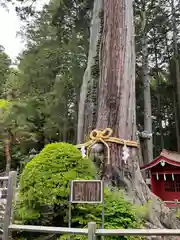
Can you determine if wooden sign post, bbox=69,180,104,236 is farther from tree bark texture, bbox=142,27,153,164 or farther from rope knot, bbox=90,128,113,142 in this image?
tree bark texture, bbox=142,27,153,164

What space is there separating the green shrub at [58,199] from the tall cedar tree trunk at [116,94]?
0.65 m

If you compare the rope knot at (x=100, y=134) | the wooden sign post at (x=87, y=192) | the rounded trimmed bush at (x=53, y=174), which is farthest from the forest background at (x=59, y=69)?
the wooden sign post at (x=87, y=192)

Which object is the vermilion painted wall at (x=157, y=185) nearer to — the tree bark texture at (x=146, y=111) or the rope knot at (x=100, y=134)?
the tree bark texture at (x=146, y=111)

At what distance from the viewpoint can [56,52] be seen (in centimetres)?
941

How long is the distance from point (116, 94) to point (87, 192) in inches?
72.8

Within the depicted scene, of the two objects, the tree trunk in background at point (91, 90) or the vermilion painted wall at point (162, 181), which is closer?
the tree trunk in background at point (91, 90)

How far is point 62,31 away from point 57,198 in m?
9.09

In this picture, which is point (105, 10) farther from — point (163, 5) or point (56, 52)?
point (163, 5)

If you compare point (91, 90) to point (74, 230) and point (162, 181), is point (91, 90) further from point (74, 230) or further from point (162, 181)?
point (162, 181)

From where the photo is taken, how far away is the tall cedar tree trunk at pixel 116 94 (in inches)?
128

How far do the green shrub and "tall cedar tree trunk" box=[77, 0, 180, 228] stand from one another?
65 cm

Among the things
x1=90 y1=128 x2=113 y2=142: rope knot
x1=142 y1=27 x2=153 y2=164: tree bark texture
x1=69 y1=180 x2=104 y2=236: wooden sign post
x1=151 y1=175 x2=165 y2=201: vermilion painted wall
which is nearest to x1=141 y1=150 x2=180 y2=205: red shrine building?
x1=151 y1=175 x2=165 y2=201: vermilion painted wall

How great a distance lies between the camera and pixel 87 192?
2232 mm

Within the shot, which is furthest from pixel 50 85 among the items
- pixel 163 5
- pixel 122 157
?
pixel 122 157
